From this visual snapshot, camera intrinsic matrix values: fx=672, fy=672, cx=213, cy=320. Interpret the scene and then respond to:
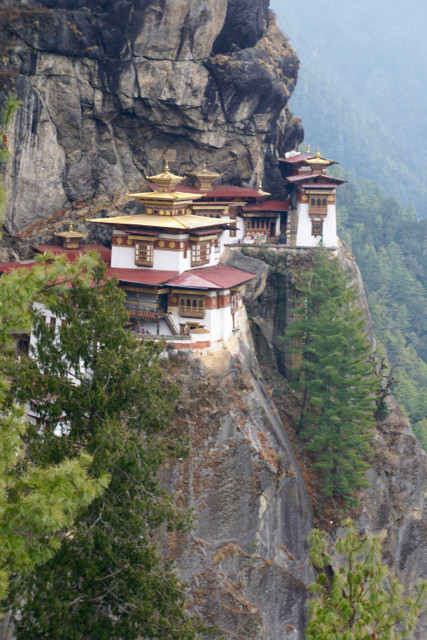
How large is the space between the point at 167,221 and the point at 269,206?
14073 mm

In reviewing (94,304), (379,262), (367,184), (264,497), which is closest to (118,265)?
(264,497)

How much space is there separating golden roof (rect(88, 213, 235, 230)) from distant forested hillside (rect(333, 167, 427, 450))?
105 ft

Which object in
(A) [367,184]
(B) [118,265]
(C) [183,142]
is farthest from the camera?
(A) [367,184]

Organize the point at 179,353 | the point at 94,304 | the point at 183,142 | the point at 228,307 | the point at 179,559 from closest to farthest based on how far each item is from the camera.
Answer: the point at 94,304, the point at 179,559, the point at 179,353, the point at 228,307, the point at 183,142

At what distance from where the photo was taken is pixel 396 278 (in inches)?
3440

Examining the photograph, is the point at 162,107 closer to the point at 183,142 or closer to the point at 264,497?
the point at 183,142

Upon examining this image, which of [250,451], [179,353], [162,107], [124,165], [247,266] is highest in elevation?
[162,107]

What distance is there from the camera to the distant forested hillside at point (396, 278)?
68.0 m

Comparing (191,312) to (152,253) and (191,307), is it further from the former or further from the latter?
(152,253)

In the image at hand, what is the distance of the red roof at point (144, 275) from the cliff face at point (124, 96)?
6.58 meters

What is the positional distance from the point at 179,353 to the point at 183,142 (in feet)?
60.6

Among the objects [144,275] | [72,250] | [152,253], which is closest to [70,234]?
[72,250]

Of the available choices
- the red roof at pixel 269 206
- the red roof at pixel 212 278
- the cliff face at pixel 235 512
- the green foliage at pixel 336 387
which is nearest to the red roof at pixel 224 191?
the red roof at pixel 269 206

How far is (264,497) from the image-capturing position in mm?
30828
